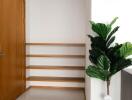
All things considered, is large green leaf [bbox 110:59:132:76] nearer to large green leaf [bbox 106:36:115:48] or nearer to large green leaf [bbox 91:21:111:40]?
large green leaf [bbox 106:36:115:48]

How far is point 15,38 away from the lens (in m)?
4.08

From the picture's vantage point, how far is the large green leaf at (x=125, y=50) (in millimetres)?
2730

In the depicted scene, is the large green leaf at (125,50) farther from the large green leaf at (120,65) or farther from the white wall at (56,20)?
the white wall at (56,20)

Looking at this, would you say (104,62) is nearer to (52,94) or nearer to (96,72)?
(96,72)

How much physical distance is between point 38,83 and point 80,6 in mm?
2044

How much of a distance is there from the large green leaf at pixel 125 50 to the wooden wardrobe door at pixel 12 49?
1904 millimetres

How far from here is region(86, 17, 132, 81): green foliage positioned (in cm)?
271

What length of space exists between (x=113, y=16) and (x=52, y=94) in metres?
2.18

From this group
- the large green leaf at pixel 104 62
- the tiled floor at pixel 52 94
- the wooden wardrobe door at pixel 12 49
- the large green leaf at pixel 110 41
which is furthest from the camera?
the tiled floor at pixel 52 94

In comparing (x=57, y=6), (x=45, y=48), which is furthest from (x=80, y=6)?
(x=45, y=48)

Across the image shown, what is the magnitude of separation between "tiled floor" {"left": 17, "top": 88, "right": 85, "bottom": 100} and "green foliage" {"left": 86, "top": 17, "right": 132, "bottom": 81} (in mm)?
1530

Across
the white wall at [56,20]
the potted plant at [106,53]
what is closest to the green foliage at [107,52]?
the potted plant at [106,53]

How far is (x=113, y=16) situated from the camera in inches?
117

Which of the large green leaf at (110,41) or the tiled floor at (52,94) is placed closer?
the large green leaf at (110,41)
